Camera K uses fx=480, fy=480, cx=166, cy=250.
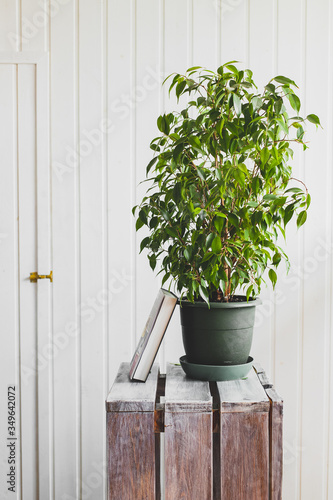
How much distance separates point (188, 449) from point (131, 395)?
188 millimetres

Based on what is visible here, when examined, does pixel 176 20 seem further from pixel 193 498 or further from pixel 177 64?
pixel 193 498

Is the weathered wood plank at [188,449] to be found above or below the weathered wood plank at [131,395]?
below

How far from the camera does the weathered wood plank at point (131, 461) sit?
1134 millimetres

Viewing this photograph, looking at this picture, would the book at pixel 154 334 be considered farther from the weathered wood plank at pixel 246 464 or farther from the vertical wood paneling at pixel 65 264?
the vertical wood paneling at pixel 65 264

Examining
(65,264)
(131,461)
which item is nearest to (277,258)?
(131,461)

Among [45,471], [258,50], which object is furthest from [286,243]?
[45,471]

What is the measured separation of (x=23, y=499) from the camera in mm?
2041

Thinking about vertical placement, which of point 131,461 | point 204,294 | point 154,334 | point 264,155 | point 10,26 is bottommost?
point 131,461

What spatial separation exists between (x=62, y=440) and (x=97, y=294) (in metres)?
0.63

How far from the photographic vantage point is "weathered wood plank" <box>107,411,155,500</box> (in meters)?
1.13

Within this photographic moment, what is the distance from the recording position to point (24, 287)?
6.72 ft

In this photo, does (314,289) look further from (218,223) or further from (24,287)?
(24,287)

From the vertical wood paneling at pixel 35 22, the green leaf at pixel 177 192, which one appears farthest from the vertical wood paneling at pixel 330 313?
the vertical wood paneling at pixel 35 22

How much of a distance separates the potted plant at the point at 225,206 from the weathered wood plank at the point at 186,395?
0.06 meters
